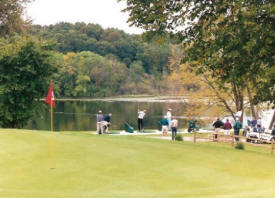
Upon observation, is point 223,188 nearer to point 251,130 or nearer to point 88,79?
point 251,130

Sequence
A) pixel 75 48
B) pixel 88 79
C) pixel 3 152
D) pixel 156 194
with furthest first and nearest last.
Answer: pixel 75 48 < pixel 88 79 < pixel 3 152 < pixel 156 194

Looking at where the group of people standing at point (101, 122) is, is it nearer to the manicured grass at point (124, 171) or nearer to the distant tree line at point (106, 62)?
the manicured grass at point (124, 171)

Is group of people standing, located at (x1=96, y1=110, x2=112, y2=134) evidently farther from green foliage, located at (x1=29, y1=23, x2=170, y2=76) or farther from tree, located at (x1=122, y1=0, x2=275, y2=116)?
green foliage, located at (x1=29, y1=23, x2=170, y2=76)

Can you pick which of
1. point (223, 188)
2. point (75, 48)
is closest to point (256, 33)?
point (223, 188)

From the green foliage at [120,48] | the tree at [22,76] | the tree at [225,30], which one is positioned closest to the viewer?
the tree at [225,30]

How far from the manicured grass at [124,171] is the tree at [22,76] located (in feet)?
48.0

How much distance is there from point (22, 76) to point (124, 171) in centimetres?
2135

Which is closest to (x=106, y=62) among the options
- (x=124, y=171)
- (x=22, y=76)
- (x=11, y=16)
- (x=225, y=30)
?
(x=11, y=16)

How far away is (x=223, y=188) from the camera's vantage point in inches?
434

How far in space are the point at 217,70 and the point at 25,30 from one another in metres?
29.0

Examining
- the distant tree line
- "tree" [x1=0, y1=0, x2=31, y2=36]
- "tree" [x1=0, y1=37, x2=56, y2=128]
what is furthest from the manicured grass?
the distant tree line

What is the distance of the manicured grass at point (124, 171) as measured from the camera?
401 inches

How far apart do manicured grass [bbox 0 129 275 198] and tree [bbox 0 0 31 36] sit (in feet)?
84.9

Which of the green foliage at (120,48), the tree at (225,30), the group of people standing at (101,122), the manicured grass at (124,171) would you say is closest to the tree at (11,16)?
the group of people standing at (101,122)
